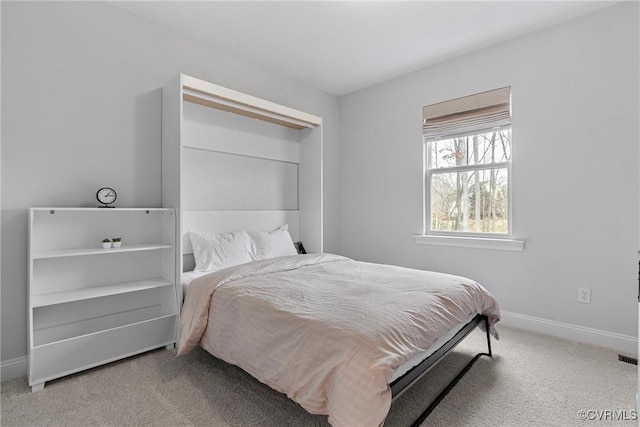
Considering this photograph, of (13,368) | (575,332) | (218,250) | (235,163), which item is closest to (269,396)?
(218,250)

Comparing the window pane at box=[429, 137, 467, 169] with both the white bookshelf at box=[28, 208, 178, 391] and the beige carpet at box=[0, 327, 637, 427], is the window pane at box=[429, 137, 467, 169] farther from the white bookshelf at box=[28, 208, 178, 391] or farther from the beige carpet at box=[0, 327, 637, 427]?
the white bookshelf at box=[28, 208, 178, 391]

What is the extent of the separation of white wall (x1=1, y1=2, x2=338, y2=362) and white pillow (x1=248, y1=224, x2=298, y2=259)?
101 centimetres

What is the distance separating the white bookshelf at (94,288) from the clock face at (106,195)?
13 centimetres

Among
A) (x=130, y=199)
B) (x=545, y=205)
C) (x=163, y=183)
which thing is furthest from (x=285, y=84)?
(x=545, y=205)

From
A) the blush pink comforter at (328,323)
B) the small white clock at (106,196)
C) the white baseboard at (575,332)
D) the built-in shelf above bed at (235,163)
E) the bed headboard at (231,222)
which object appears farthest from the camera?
the bed headboard at (231,222)

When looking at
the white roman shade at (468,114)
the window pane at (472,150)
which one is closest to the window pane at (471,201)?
the window pane at (472,150)

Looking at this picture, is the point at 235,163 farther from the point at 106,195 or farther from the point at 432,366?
the point at 432,366

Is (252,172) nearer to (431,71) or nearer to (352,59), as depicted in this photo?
(352,59)

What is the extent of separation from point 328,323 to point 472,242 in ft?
7.56

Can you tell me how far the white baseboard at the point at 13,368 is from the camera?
2.07 meters

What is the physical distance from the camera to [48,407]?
178cm

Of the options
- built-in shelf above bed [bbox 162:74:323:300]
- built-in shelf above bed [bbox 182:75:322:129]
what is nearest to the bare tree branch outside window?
built-in shelf above bed [bbox 162:74:323:300]

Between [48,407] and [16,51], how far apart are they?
2229 millimetres

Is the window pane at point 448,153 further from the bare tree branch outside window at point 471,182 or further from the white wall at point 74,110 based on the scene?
the white wall at point 74,110
